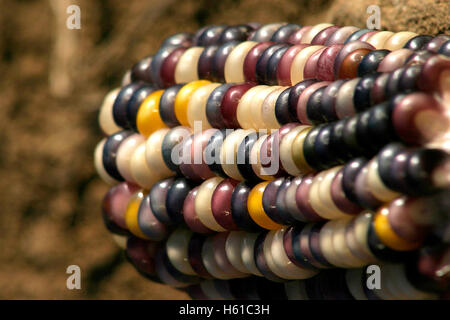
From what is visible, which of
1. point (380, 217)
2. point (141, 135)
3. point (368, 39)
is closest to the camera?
point (380, 217)

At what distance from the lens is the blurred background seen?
965 mm

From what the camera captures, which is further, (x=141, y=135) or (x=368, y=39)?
(x=141, y=135)

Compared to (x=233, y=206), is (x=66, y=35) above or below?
above

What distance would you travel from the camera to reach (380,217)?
1.63ft

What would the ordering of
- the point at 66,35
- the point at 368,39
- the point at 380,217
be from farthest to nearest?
1. the point at 66,35
2. the point at 368,39
3. the point at 380,217

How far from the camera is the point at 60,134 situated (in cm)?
100

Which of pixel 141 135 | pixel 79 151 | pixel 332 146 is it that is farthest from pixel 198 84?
pixel 79 151

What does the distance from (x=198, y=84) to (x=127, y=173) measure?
11 cm

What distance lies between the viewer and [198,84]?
678 mm

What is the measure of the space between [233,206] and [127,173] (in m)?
0.14

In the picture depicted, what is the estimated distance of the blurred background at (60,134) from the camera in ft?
3.17
